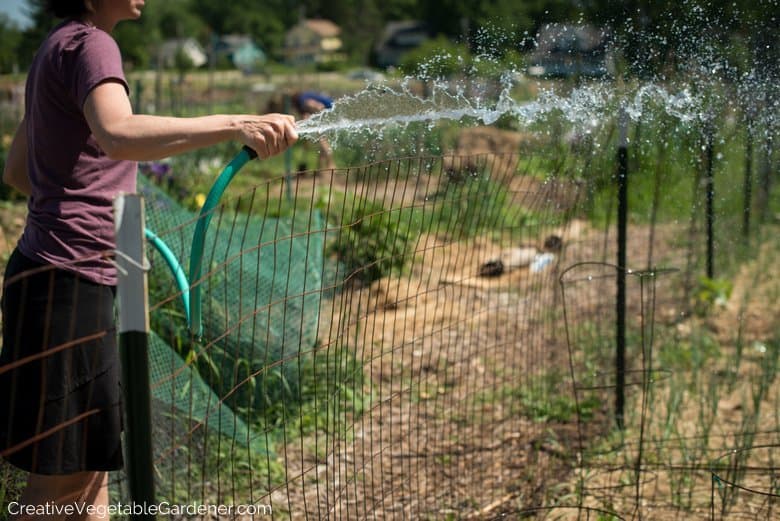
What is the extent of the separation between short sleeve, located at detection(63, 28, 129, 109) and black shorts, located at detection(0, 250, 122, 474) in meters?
0.40

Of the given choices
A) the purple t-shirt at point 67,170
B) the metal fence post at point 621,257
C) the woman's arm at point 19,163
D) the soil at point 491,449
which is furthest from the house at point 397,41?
the purple t-shirt at point 67,170

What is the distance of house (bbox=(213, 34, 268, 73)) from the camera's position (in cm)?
6227

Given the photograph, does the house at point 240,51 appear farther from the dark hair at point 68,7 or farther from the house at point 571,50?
the dark hair at point 68,7

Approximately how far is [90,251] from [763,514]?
234 cm

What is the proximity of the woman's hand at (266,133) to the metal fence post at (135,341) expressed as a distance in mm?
408

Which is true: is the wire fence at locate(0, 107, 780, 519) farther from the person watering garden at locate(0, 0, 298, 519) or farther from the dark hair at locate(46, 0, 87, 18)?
the dark hair at locate(46, 0, 87, 18)

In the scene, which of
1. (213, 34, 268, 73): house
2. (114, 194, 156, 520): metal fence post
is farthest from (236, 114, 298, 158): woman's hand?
(213, 34, 268, 73): house

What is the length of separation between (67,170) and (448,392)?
2528mm

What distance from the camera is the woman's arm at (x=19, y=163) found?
85.7 inches

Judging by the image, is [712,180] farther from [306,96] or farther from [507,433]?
[306,96]

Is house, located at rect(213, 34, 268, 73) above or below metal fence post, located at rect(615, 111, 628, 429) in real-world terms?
above

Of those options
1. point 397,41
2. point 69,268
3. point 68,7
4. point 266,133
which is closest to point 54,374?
point 69,268

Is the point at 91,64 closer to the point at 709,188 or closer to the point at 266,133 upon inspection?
the point at 266,133

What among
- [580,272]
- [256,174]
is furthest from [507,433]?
[256,174]
